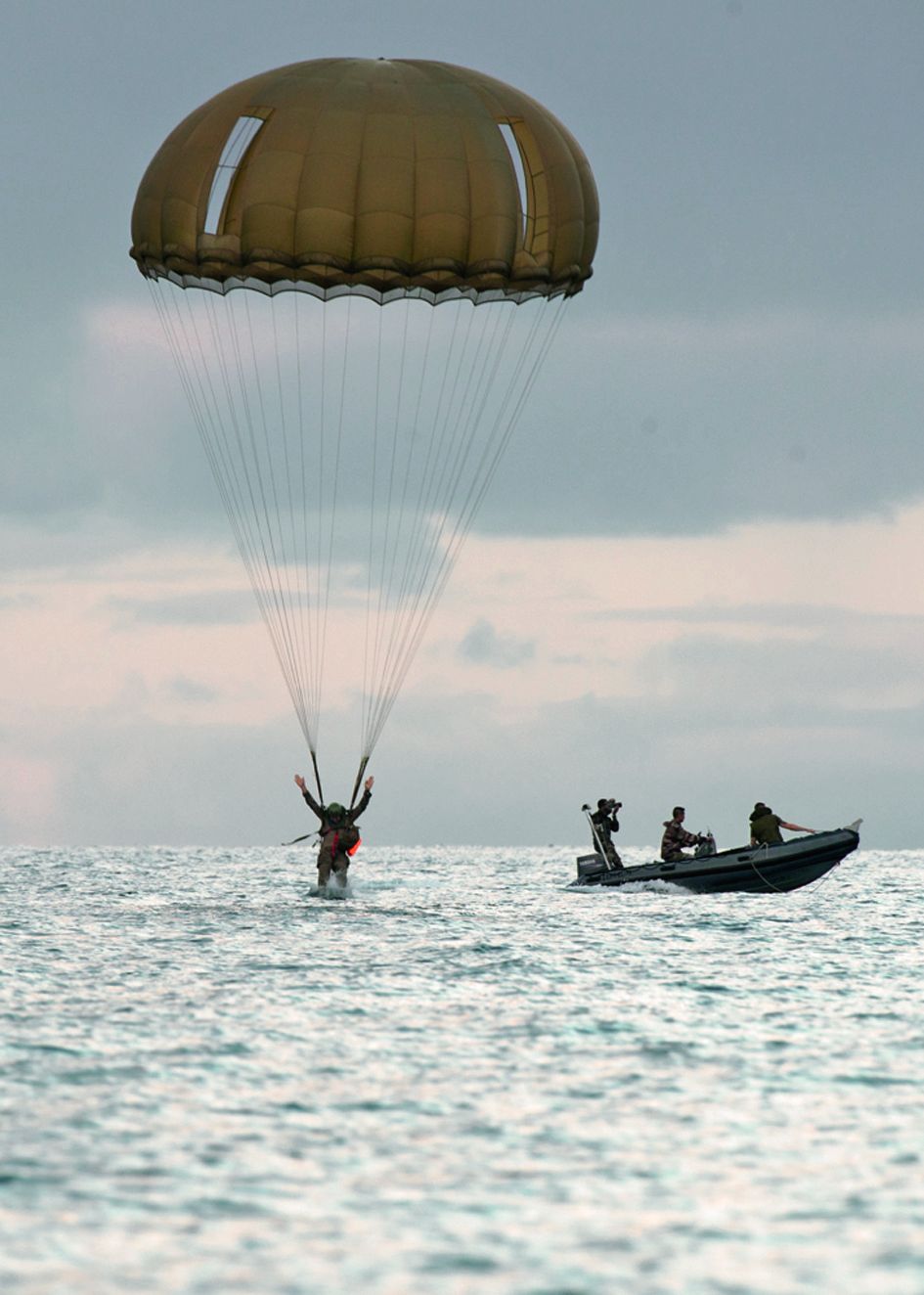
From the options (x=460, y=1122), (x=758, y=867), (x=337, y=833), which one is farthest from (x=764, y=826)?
(x=460, y=1122)

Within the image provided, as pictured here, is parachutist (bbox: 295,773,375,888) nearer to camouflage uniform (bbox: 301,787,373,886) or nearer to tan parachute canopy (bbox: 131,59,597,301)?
camouflage uniform (bbox: 301,787,373,886)

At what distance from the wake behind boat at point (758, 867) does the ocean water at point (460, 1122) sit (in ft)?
23.3

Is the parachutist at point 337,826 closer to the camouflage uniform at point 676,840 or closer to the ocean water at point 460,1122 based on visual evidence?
the ocean water at point 460,1122

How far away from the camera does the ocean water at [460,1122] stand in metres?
9.93

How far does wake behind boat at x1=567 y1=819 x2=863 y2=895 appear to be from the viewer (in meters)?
36.0

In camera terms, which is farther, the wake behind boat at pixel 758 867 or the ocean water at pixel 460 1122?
the wake behind boat at pixel 758 867

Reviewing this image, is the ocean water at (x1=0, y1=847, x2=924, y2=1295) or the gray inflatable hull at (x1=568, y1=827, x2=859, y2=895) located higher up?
the gray inflatable hull at (x1=568, y1=827, x2=859, y2=895)

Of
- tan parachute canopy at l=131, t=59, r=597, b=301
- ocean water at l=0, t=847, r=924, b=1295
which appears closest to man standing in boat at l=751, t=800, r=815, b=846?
ocean water at l=0, t=847, r=924, b=1295

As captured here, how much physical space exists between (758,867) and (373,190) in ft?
57.5

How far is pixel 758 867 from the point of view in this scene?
3656 centimetres

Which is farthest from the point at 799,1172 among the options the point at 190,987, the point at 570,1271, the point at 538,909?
the point at 538,909

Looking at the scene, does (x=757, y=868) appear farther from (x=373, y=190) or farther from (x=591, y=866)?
(x=373, y=190)

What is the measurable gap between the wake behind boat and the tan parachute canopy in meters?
13.9

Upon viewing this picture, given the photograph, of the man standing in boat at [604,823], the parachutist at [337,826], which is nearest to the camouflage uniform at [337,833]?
the parachutist at [337,826]
